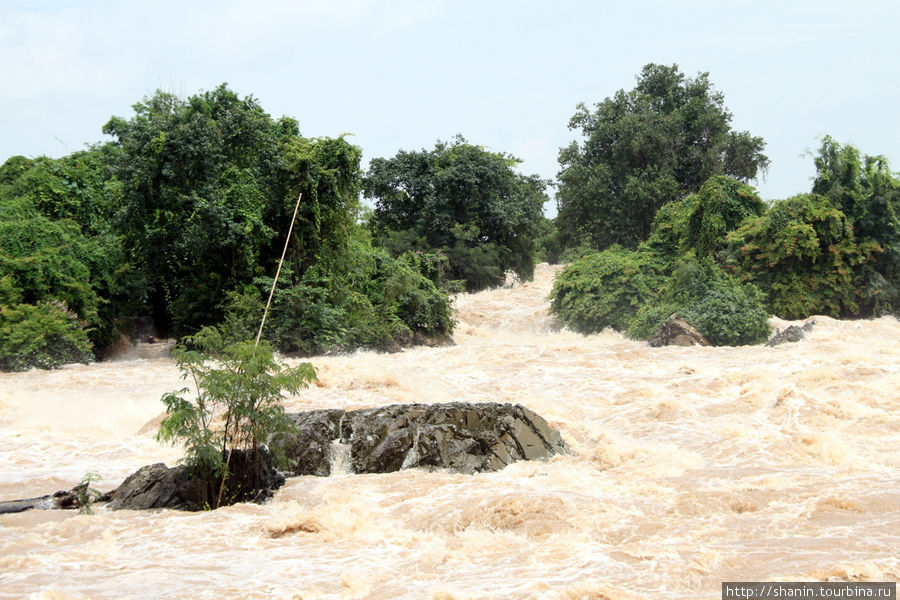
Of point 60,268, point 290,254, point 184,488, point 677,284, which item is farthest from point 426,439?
point 677,284

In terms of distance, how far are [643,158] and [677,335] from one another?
610 inches

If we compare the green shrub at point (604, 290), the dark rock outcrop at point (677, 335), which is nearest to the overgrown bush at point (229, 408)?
the dark rock outcrop at point (677, 335)

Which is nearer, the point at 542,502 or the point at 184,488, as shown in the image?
the point at 542,502

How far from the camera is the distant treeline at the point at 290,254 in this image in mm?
16172

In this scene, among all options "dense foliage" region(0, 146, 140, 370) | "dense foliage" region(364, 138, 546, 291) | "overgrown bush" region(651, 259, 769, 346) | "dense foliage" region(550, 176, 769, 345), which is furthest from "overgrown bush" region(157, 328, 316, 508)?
"dense foliage" region(364, 138, 546, 291)

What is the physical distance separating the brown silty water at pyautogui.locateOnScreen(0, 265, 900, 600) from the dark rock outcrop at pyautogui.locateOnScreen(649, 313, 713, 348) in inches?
141

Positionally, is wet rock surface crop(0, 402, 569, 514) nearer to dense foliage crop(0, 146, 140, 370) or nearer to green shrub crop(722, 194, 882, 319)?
dense foliage crop(0, 146, 140, 370)

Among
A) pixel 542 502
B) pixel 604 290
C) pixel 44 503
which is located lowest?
pixel 542 502

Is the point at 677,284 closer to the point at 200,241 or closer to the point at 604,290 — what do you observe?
the point at 604,290

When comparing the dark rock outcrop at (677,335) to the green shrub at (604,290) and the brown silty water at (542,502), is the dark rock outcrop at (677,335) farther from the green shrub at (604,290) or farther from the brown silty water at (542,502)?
the brown silty water at (542,502)

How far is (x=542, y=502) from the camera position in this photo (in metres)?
6.77

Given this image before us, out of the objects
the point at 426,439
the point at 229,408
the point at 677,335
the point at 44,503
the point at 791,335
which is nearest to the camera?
the point at 44,503

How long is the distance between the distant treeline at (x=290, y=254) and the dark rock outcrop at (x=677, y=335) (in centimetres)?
61

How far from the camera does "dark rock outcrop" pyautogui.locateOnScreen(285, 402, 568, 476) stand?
27.9ft
